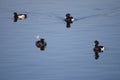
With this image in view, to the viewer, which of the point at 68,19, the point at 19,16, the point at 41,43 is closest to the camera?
the point at 41,43

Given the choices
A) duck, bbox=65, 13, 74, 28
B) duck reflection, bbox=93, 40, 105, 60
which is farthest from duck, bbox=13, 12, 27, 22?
duck reflection, bbox=93, 40, 105, 60

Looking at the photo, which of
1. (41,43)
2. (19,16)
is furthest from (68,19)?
(19,16)

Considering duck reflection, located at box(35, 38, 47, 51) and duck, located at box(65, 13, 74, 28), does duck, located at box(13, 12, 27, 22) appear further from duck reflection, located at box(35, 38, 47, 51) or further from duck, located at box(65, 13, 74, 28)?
duck, located at box(65, 13, 74, 28)

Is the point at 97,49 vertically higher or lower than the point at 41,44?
lower

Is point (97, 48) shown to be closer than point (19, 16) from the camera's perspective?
Yes

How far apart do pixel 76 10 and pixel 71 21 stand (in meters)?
0.86

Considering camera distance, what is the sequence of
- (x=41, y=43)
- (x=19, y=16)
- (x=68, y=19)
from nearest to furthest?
(x=41, y=43)
(x=68, y=19)
(x=19, y=16)

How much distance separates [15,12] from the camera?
895cm

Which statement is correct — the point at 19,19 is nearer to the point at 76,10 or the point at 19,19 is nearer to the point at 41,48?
the point at 41,48

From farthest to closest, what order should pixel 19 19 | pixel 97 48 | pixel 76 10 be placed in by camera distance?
pixel 76 10 → pixel 19 19 → pixel 97 48

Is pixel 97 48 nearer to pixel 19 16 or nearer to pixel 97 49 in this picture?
pixel 97 49

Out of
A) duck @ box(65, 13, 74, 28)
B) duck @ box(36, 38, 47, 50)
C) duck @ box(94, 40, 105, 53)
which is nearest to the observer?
duck @ box(36, 38, 47, 50)

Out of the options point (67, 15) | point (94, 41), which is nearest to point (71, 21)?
point (67, 15)

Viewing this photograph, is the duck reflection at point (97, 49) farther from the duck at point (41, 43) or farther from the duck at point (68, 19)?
the duck at point (41, 43)
